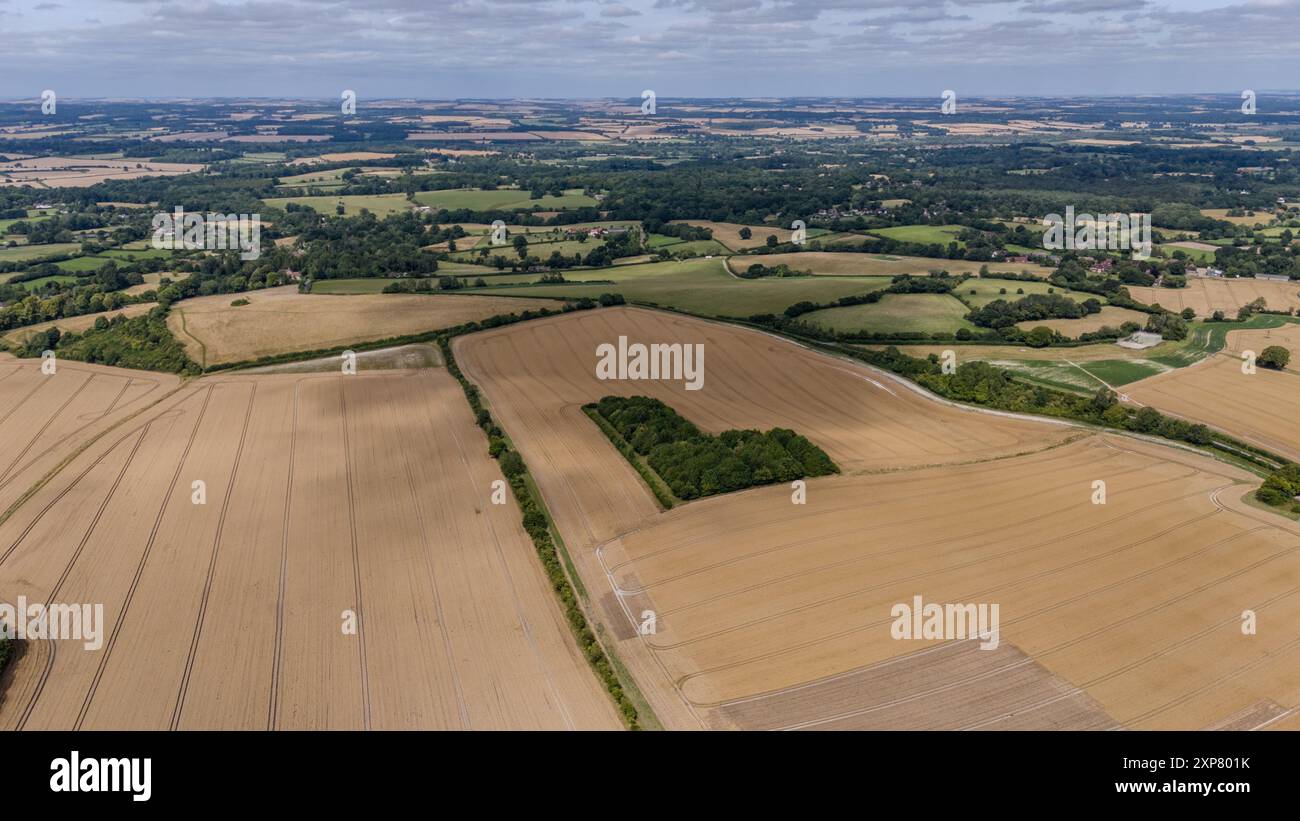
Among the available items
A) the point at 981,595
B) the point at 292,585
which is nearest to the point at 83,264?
the point at 292,585

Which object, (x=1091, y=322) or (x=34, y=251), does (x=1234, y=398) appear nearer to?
(x=1091, y=322)

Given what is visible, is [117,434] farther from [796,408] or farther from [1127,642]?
[1127,642]

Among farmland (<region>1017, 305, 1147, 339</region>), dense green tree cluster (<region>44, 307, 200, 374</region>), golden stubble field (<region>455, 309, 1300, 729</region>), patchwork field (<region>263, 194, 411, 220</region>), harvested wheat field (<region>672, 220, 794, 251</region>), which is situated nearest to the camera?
golden stubble field (<region>455, 309, 1300, 729</region>)

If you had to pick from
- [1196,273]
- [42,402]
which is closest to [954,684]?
[42,402]

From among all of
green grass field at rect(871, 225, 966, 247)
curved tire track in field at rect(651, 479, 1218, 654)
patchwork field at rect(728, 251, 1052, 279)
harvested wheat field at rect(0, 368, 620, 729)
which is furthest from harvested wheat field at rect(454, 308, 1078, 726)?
green grass field at rect(871, 225, 966, 247)

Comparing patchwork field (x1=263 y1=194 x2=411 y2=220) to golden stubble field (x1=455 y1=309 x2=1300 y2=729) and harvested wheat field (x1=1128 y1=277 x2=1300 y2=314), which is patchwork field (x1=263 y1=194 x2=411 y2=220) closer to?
golden stubble field (x1=455 y1=309 x2=1300 y2=729)

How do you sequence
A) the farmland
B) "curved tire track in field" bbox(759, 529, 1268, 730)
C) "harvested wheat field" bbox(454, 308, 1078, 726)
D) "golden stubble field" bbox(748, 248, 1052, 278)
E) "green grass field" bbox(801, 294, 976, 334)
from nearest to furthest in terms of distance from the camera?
"curved tire track in field" bbox(759, 529, 1268, 730), "harvested wheat field" bbox(454, 308, 1078, 726), the farmland, "green grass field" bbox(801, 294, 976, 334), "golden stubble field" bbox(748, 248, 1052, 278)
